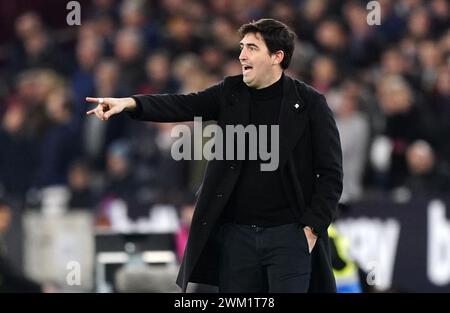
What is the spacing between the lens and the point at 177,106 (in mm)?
7695

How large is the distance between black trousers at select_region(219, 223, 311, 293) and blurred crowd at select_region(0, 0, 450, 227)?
5.99 meters

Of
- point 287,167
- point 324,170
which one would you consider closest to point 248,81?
point 287,167

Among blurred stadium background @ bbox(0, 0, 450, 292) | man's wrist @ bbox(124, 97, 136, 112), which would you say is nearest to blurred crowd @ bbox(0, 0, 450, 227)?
blurred stadium background @ bbox(0, 0, 450, 292)

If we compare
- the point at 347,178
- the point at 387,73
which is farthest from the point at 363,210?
the point at 387,73

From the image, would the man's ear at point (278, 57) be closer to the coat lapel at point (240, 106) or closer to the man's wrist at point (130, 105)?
the coat lapel at point (240, 106)

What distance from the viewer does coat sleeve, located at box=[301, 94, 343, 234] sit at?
7.62m

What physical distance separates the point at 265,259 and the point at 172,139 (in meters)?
7.54

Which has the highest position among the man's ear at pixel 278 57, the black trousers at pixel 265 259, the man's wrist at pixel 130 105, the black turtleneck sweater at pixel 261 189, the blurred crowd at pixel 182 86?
the blurred crowd at pixel 182 86

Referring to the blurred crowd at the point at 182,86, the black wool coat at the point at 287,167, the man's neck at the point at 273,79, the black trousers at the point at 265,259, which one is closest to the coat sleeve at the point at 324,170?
the black wool coat at the point at 287,167

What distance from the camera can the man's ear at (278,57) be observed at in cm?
768

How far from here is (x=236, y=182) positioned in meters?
7.64

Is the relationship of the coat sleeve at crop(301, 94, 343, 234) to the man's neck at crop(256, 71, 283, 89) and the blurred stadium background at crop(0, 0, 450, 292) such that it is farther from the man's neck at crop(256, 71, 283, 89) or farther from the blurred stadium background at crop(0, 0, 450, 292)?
the blurred stadium background at crop(0, 0, 450, 292)

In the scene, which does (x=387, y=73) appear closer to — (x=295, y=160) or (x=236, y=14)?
(x=236, y=14)

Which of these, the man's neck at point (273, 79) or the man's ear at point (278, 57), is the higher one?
the man's ear at point (278, 57)
